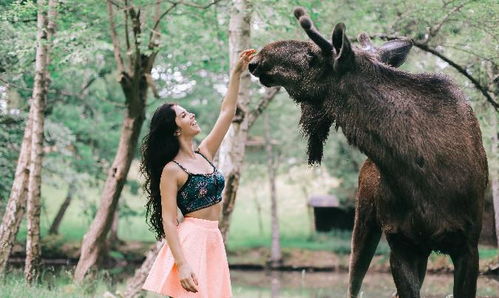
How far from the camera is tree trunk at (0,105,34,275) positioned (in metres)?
9.70

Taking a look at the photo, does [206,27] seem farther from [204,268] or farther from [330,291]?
[204,268]

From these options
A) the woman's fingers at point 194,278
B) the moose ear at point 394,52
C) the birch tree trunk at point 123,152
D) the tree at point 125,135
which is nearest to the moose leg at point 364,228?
the moose ear at point 394,52

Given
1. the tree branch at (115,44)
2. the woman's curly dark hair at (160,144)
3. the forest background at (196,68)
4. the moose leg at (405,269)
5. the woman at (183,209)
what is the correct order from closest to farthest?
the woman at (183,209), the woman's curly dark hair at (160,144), the moose leg at (405,269), the forest background at (196,68), the tree branch at (115,44)

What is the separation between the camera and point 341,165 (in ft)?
80.1

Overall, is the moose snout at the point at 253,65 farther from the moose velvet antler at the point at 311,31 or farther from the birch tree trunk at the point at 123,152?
the birch tree trunk at the point at 123,152

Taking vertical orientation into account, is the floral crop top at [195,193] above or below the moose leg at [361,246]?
above

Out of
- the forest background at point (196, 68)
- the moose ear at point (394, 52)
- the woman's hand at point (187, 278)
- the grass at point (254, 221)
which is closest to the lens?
the woman's hand at point (187, 278)

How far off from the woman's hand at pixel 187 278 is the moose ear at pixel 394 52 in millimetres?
2286

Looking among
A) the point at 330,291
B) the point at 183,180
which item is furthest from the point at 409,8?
the point at 330,291

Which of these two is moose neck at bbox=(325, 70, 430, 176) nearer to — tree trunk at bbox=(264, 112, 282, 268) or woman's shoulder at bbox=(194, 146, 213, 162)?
woman's shoulder at bbox=(194, 146, 213, 162)

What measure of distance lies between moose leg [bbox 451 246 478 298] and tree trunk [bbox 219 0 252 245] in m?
4.64

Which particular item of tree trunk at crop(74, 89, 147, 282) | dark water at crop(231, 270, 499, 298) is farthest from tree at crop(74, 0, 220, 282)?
dark water at crop(231, 270, 499, 298)

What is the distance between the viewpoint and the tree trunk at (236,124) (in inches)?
341

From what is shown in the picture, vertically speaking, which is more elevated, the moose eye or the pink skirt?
the moose eye
